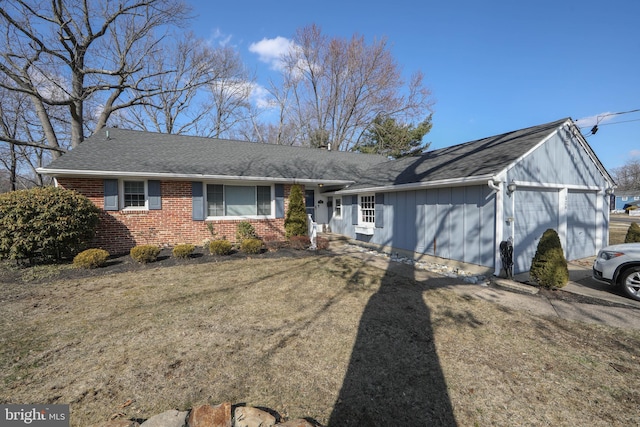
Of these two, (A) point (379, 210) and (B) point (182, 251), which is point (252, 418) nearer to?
(B) point (182, 251)

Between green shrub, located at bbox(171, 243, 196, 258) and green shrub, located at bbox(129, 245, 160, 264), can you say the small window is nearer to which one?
green shrub, located at bbox(129, 245, 160, 264)

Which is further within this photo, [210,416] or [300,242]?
[300,242]

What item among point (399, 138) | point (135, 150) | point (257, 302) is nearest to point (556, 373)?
point (257, 302)

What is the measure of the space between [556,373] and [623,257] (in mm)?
4492

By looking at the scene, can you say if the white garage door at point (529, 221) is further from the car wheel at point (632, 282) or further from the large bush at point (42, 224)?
the large bush at point (42, 224)

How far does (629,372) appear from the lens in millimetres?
3191

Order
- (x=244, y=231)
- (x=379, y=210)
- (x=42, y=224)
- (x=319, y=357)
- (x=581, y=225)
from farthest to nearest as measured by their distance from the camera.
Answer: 1. (x=379, y=210)
2. (x=244, y=231)
3. (x=581, y=225)
4. (x=42, y=224)
5. (x=319, y=357)

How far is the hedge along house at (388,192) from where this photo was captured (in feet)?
24.7

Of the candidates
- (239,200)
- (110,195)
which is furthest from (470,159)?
(110,195)

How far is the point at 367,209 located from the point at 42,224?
1069cm

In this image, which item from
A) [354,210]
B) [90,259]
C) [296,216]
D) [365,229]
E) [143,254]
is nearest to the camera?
[90,259]

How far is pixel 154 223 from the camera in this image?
10305 millimetres

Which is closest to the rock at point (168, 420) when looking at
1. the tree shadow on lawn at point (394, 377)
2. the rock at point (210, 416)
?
the rock at point (210, 416)

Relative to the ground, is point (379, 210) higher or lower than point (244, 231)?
higher
